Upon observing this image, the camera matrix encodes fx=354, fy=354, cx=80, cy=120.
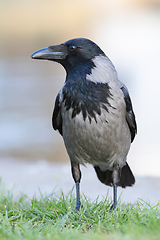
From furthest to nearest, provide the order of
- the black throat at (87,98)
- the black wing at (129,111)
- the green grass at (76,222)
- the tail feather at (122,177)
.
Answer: the tail feather at (122,177) < the black wing at (129,111) < the black throat at (87,98) < the green grass at (76,222)

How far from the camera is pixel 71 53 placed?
11.6ft

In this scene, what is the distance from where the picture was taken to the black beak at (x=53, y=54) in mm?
3525

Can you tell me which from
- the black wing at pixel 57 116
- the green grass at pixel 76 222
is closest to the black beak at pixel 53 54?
the black wing at pixel 57 116

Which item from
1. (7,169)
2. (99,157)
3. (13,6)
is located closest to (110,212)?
(99,157)

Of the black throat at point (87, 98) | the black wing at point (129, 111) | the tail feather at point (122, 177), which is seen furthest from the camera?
the tail feather at point (122, 177)

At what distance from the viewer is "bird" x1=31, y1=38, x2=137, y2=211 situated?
346 cm

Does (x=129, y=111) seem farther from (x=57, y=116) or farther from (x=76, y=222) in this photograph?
(x=76, y=222)

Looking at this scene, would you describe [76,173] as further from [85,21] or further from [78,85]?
[85,21]

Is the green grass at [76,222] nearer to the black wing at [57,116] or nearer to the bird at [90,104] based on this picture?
the bird at [90,104]

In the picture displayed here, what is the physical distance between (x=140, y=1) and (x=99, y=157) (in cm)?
Answer: 967

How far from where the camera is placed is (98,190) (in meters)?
5.34

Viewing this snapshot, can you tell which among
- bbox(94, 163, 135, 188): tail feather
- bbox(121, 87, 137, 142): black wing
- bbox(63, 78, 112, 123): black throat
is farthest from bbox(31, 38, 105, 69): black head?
bbox(94, 163, 135, 188): tail feather

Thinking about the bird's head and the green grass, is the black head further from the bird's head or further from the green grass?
the green grass

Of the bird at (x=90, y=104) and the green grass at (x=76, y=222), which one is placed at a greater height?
the bird at (x=90, y=104)
